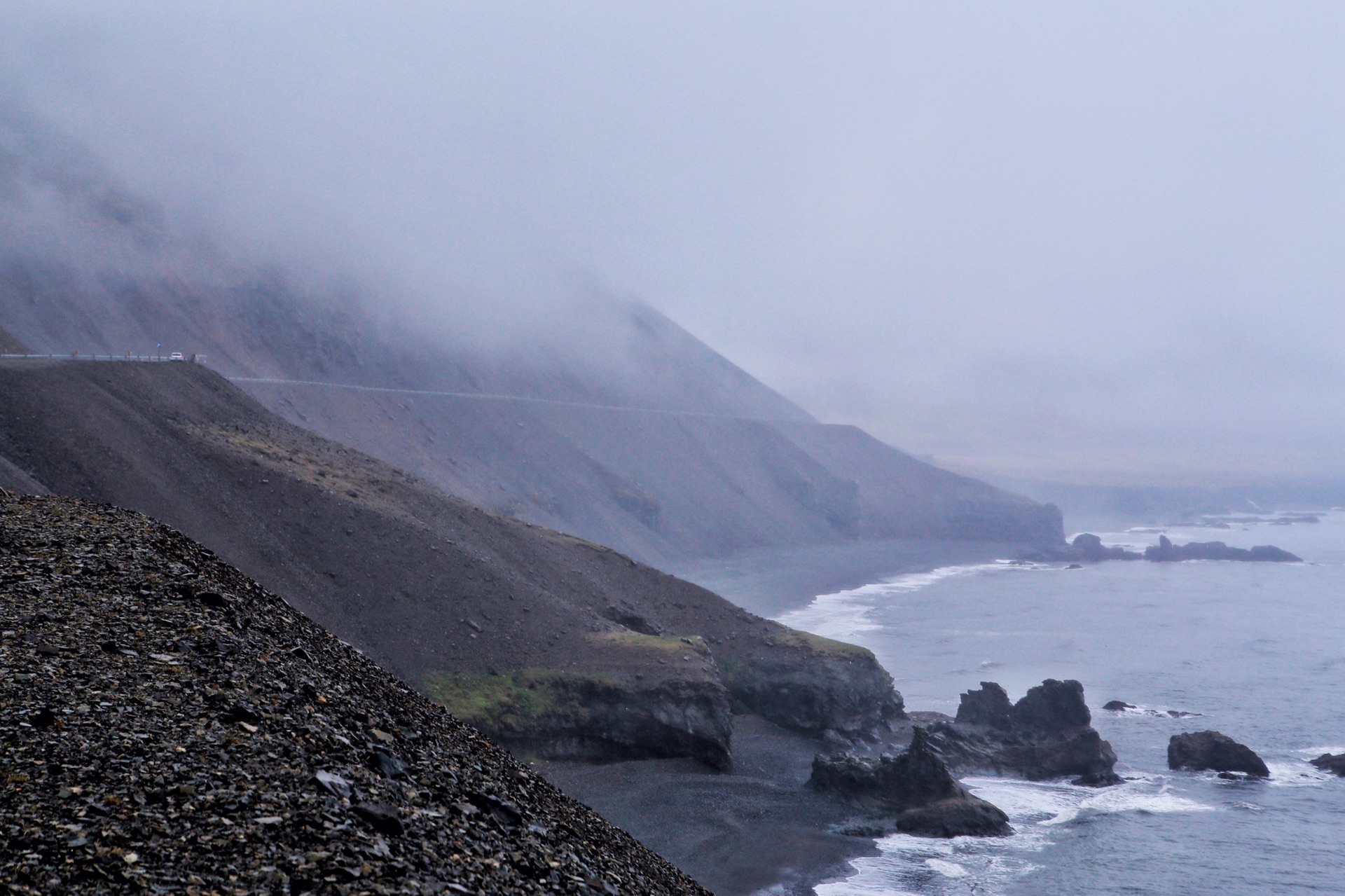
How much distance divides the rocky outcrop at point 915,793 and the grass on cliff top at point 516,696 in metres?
12.1

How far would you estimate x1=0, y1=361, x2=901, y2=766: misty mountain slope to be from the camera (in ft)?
138

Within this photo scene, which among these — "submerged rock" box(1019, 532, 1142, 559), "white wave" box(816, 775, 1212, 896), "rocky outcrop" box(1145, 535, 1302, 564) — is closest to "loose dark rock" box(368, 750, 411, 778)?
"white wave" box(816, 775, 1212, 896)

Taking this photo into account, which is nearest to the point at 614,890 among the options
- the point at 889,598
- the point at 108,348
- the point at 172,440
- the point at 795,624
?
the point at 172,440

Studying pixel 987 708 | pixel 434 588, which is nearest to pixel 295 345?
pixel 434 588

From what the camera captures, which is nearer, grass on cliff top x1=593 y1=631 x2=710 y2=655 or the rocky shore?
the rocky shore

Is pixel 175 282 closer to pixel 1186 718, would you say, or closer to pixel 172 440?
pixel 172 440

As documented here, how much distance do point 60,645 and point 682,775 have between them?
3342 centimetres

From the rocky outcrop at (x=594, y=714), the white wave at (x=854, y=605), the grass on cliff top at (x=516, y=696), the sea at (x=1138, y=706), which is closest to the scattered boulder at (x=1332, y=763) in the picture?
the sea at (x=1138, y=706)

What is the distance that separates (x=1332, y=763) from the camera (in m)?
52.8

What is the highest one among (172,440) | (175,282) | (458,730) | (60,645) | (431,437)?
(175,282)

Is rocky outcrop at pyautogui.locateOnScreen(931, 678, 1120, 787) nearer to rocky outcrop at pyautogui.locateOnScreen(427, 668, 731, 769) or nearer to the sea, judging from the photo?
the sea

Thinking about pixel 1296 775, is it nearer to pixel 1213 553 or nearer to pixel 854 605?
pixel 854 605

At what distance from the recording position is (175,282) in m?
149

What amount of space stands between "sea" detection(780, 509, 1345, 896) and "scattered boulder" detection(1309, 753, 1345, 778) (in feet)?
3.15
